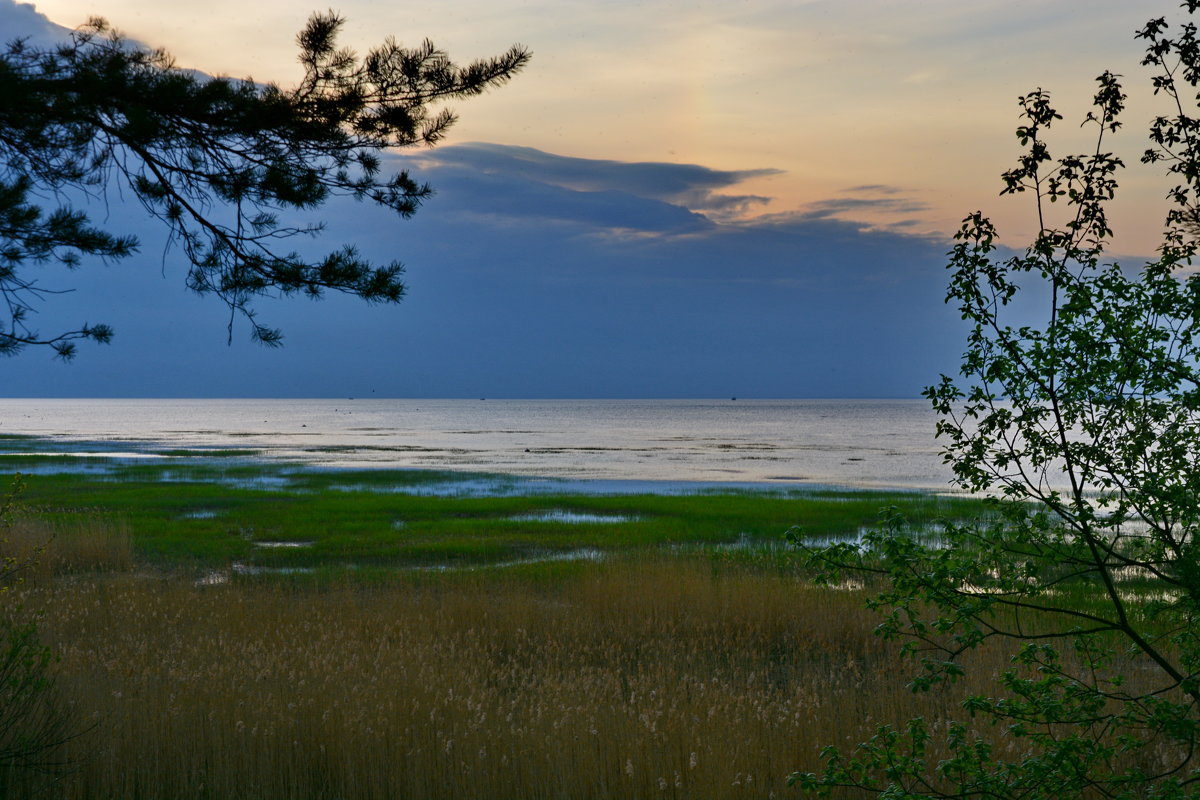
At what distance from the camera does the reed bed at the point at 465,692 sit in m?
7.41

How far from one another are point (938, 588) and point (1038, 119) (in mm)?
2524

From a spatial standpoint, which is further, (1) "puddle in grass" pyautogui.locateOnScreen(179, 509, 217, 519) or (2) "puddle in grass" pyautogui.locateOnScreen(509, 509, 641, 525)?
(1) "puddle in grass" pyautogui.locateOnScreen(179, 509, 217, 519)

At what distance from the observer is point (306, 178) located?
8523 mm

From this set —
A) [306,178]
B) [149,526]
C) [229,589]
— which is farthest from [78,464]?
[306,178]

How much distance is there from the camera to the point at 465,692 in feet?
32.0

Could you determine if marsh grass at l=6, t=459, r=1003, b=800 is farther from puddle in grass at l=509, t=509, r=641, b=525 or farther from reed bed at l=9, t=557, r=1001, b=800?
puddle in grass at l=509, t=509, r=641, b=525

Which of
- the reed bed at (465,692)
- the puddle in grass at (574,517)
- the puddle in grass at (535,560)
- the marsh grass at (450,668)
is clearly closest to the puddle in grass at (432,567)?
the puddle in grass at (535,560)

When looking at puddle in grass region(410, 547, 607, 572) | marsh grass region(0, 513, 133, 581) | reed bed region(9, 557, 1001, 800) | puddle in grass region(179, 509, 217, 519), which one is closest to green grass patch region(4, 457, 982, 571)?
puddle in grass region(179, 509, 217, 519)

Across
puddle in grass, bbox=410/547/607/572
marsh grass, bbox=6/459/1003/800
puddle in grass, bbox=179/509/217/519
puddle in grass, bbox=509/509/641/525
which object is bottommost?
puddle in grass, bbox=509/509/641/525

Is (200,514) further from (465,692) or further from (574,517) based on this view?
(465,692)

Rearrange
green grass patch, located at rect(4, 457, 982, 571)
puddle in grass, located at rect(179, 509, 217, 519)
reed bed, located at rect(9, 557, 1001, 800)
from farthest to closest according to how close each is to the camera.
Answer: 1. puddle in grass, located at rect(179, 509, 217, 519)
2. green grass patch, located at rect(4, 457, 982, 571)
3. reed bed, located at rect(9, 557, 1001, 800)

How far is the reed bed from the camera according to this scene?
7.41 meters

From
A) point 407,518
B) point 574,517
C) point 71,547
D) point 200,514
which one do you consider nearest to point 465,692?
point 71,547

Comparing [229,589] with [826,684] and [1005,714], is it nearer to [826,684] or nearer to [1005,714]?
[826,684]
